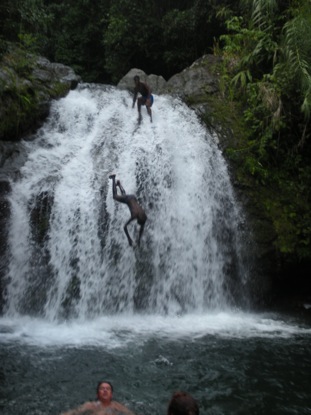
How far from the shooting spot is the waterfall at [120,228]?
9.49 m

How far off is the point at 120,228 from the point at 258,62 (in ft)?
21.0

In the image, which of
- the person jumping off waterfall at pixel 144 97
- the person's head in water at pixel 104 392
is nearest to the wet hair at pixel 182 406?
the person's head in water at pixel 104 392

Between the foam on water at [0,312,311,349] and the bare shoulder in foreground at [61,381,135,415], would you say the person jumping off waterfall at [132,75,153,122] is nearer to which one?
the foam on water at [0,312,311,349]

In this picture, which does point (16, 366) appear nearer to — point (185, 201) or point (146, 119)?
point (185, 201)

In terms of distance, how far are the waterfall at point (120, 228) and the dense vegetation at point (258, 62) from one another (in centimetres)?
103

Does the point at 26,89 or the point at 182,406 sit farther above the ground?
the point at 26,89

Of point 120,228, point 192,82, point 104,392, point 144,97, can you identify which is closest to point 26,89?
point 144,97

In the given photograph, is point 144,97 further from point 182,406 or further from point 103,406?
point 182,406

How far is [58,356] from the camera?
7020 millimetres

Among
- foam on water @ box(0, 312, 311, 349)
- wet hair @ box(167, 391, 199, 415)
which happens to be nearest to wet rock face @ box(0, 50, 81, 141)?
foam on water @ box(0, 312, 311, 349)

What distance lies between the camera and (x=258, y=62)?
42.5 ft

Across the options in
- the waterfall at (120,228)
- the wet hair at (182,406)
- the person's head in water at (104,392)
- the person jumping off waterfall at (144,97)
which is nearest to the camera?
the wet hair at (182,406)

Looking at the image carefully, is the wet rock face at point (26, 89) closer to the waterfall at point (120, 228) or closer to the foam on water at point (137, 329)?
the waterfall at point (120, 228)

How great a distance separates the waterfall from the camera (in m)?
9.49
